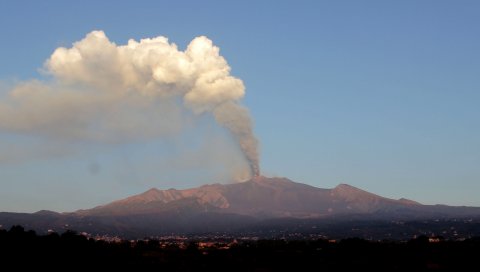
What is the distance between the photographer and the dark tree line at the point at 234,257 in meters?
63.7

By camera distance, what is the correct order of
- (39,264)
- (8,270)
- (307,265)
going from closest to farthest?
(8,270) < (39,264) < (307,265)

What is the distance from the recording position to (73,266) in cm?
6469

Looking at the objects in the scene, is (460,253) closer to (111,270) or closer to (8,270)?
(111,270)

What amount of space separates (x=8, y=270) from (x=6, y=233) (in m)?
18.8

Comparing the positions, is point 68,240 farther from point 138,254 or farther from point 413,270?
point 413,270

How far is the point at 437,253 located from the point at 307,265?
16.5m

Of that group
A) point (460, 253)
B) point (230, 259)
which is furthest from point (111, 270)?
point (460, 253)

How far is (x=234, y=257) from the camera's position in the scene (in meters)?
76.3

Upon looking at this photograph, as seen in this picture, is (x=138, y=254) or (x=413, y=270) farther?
(x=138, y=254)

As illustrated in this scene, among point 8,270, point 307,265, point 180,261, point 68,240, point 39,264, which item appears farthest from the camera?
point 68,240

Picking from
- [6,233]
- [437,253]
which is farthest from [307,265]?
[6,233]

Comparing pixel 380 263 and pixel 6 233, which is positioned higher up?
pixel 6 233

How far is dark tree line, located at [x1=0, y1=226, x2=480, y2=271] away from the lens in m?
63.7

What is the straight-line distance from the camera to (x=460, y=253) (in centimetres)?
7119
